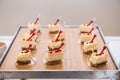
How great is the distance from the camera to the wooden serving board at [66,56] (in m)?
1.74

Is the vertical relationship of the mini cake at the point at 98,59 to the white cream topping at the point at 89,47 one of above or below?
below

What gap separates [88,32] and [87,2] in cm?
123

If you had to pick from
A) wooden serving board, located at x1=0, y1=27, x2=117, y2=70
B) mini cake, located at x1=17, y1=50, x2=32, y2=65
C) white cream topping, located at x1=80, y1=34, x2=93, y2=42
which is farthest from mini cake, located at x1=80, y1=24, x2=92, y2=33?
mini cake, located at x1=17, y1=50, x2=32, y2=65

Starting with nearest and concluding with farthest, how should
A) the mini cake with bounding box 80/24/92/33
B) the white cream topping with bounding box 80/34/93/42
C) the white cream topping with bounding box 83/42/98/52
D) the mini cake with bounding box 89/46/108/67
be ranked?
the mini cake with bounding box 89/46/108/67
the white cream topping with bounding box 83/42/98/52
the white cream topping with bounding box 80/34/93/42
the mini cake with bounding box 80/24/92/33

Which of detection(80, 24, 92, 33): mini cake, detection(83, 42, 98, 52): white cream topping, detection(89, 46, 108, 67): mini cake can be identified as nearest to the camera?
detection(89, 46, 108, 67): mini cake

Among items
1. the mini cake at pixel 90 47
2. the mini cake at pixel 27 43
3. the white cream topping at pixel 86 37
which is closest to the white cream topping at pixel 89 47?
the mini cake at pixel 90 47

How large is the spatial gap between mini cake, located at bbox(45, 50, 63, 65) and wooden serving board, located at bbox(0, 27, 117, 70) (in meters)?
0.03

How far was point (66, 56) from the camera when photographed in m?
1.91

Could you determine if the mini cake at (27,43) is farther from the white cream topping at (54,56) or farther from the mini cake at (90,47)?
the mini cake at (90,47)

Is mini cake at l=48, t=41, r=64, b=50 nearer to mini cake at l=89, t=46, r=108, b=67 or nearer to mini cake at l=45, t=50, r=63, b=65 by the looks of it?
mini cake at l=45, t=50, r=63, b=65

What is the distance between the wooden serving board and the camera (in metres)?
1.74

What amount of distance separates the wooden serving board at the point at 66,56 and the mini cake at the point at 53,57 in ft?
0.11

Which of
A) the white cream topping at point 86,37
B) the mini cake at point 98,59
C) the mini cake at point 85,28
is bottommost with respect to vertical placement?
the mini cake at point 98,59

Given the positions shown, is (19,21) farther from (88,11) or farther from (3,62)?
(3,62)
